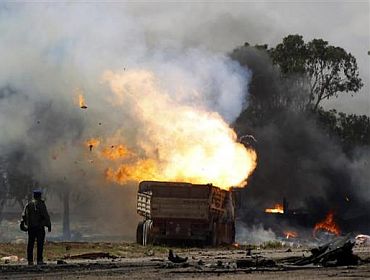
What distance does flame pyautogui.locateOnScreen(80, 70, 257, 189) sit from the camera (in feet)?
107

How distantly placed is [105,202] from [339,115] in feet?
83.1

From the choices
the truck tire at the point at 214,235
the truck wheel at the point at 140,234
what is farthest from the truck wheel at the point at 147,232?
the truck tire at the point at 214,235

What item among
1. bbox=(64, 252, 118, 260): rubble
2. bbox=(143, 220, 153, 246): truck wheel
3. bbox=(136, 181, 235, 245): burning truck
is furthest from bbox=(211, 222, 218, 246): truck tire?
bbox=(64, 252, 118, 260): rubble

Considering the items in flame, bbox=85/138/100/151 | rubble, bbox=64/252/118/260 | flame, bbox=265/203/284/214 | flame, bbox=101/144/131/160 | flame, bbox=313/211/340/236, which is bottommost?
rubble, bbox=64/252/118/260

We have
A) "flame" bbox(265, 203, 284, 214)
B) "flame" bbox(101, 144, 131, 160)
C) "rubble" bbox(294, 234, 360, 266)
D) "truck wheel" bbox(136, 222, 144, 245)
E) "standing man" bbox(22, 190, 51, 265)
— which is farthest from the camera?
"flame" bbox(265, 203, 284, 214)

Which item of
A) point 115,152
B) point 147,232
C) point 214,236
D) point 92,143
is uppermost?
point 92,143

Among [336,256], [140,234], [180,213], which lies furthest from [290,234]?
[336,256]

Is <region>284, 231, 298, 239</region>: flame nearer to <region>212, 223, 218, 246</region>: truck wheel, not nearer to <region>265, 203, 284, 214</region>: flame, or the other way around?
<region>265, 203, 284, 214</region>: flame

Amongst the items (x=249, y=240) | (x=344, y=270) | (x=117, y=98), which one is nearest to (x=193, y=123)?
(x=117, y=98)

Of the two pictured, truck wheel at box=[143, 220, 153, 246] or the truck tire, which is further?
the truck tire

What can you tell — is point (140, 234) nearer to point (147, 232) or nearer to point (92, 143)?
point (147, 232)

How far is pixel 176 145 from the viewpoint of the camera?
33125 millimetres

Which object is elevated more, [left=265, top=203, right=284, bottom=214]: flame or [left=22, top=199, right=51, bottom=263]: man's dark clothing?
[left=265, top=203, right=284, bottom=214]: flame

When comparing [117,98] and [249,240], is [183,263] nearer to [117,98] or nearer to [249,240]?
[117,98]
